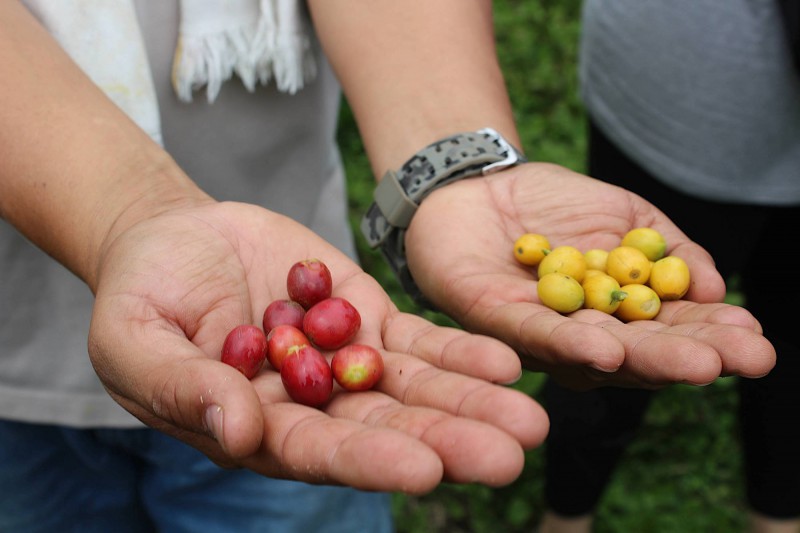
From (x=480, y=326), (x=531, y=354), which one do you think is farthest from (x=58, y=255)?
(x=531, y=354)

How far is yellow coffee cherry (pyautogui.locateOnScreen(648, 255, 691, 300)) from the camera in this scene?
80.0 inches

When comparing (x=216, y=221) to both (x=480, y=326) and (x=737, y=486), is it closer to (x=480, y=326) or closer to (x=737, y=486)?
(x=480, y=326)

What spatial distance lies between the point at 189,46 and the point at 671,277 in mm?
1400

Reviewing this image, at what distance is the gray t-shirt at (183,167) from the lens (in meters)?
2.18

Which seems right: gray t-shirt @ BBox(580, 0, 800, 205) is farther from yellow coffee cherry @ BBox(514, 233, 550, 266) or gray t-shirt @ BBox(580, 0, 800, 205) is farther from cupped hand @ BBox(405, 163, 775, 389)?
yellow coffee cherry @ BBox(514, 233, 550, 266)

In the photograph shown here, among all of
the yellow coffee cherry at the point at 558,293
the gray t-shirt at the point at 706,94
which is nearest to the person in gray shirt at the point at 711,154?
the gray t-shirt at the point at 706,94

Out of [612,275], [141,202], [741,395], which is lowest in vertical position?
[741,395]

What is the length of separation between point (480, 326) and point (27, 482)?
137cm

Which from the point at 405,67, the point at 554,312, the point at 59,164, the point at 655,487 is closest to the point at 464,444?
the point at 554,312

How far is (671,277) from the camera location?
2.04 meters

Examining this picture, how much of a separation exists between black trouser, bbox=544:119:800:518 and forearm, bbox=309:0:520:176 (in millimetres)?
702

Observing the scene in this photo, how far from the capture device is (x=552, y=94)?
607cm

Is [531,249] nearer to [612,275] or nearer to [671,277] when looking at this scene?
[612,275]

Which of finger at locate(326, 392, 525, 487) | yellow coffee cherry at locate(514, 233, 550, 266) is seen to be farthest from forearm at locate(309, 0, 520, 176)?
finger at locate(326, 392, 525, 487)
